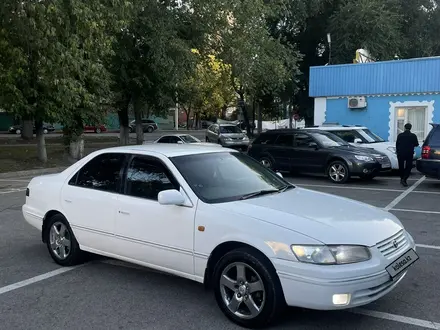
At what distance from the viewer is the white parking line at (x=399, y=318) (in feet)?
13.0

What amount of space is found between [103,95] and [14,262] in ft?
48.0

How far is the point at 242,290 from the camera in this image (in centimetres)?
394

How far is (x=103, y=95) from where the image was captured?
19766 mm

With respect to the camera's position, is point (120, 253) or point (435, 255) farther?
point (435, 255)

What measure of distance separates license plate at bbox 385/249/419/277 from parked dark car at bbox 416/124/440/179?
8.17 meters

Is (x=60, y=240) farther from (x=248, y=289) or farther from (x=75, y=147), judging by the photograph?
(x=75, y=147)

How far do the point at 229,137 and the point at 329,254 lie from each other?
81.8 ft

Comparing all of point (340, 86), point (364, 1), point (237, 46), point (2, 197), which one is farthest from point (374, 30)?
point (2, 197)

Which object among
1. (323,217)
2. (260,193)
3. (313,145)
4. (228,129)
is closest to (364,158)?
(313,145)

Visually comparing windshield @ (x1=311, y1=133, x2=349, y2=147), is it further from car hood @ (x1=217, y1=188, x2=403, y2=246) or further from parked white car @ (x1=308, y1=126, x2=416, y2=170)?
car hood @ (x1=217, y1=188, x2=403, y2=246)

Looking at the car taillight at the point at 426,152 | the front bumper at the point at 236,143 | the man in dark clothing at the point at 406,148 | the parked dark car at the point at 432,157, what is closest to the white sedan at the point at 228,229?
the parked dark car at the point at 432,157

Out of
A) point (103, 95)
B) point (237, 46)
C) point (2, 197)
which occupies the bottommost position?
point (2, 197)

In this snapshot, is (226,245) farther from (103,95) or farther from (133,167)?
(103,95)

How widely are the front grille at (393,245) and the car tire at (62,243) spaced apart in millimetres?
3399
